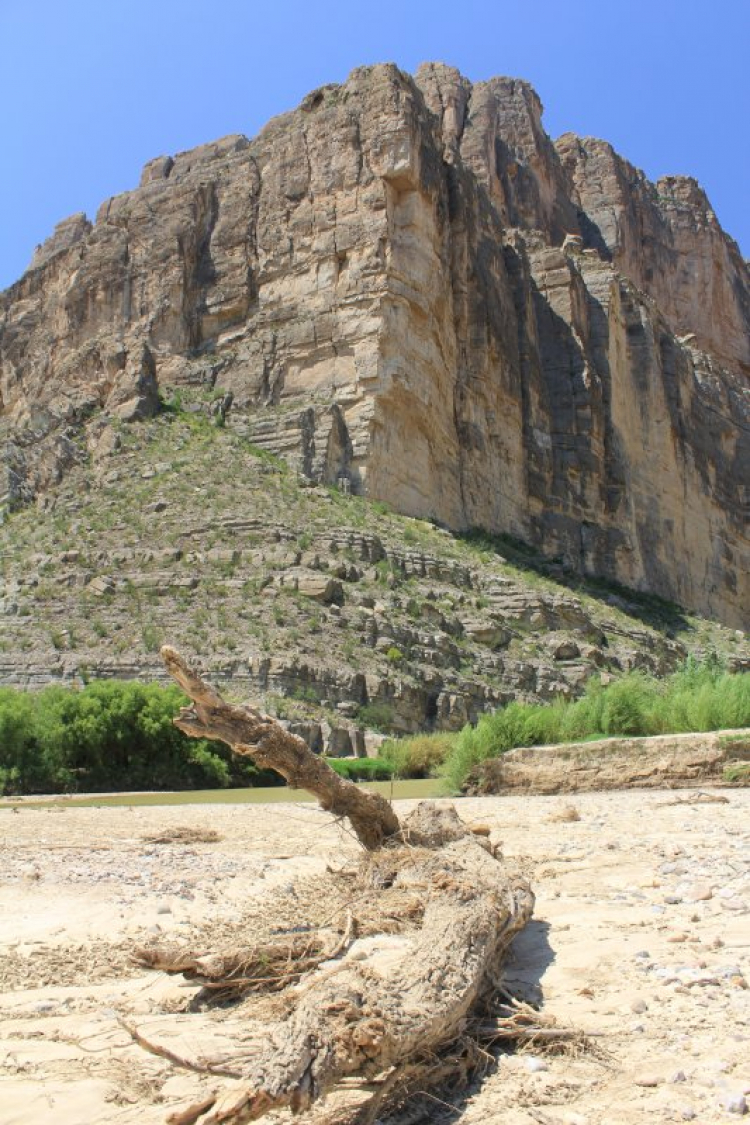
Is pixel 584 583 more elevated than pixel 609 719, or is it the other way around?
pixel 584 583

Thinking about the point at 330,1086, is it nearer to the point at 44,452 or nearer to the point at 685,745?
the point at 685,745

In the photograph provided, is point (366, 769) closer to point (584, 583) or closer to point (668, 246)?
point (584, 583)

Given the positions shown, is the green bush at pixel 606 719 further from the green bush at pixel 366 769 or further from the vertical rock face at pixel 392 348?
the vertical rock face at pixel 392 348

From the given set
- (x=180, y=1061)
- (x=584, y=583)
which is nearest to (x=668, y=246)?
(x=584, y=583)

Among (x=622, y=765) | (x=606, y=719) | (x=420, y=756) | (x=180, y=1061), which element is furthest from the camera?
(x=420, y=756)

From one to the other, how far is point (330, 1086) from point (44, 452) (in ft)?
145

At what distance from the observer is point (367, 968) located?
383 centimetres

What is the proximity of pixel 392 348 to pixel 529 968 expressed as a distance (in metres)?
39.5

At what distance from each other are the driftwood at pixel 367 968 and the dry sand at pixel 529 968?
241 mm

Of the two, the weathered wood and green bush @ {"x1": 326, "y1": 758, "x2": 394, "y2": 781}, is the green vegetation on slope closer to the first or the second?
green bush @ {"x1": 326, "y1": 758, "x2": 394, "y2": 781}

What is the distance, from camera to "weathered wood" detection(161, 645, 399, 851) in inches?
213

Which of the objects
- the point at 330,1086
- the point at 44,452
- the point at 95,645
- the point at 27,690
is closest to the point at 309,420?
the point at 44,452

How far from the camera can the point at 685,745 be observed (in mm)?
14156

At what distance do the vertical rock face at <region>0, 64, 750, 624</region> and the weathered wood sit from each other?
34017 mm
